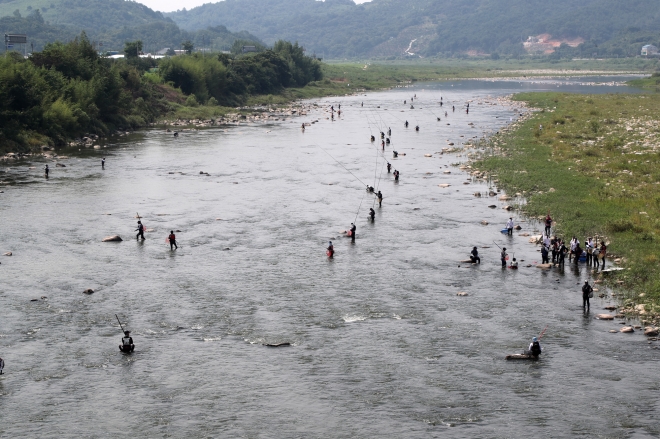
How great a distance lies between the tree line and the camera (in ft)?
292

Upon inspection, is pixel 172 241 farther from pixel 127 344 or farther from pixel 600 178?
pixel 600 178

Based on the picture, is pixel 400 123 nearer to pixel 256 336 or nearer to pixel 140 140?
pixel 140 140

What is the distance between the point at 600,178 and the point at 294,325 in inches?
1511

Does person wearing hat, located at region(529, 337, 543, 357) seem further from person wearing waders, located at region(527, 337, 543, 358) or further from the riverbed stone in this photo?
the riverbed stone

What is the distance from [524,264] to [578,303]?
6932 mm

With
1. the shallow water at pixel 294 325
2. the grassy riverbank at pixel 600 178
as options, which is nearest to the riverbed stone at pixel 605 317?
the shallow water at pixel 294 325

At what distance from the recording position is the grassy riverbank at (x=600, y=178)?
43.6m

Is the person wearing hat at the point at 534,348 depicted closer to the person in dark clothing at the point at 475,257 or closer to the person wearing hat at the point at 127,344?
the person in dark clothing at the point at 475,257

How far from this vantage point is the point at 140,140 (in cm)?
10044

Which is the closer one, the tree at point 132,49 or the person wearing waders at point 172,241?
the person wearing waders at point 172,241

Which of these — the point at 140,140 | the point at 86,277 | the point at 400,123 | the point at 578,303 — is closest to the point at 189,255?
the point at 86,277

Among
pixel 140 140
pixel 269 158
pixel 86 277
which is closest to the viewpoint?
pixel 86 277

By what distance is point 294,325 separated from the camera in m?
35.9

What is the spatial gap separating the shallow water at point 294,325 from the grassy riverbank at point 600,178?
3093 millimetres
